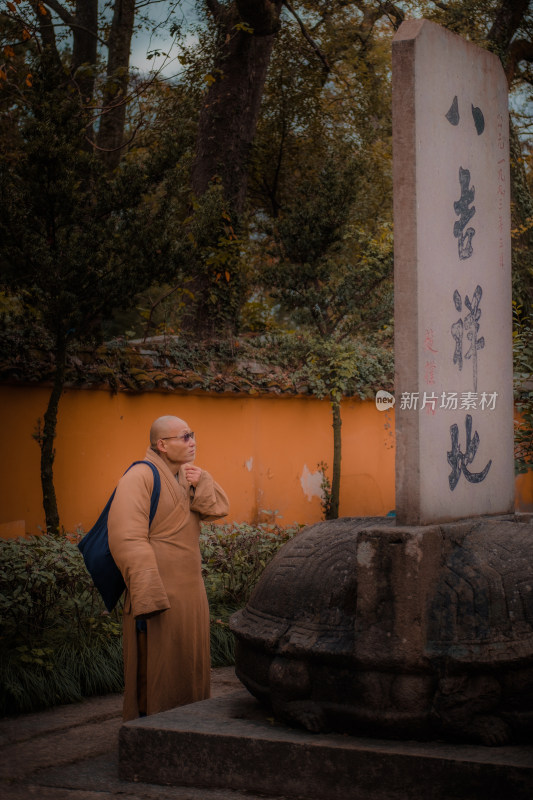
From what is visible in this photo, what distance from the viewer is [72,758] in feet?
13.1

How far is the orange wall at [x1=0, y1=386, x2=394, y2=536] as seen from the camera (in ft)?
26.1

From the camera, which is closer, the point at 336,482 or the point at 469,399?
the point at 469,399

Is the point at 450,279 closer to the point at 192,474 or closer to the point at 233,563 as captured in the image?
the point at 192,474

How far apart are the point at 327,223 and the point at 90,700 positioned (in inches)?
297

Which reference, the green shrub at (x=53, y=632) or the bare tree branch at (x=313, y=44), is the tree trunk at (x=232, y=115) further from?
the green shrub at (x=53, y=632)

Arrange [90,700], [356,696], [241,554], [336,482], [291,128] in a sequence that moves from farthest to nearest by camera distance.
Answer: [291,128]
[336,482]
[241,554]
[90,700]
[356,696]

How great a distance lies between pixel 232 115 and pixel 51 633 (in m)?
8.55

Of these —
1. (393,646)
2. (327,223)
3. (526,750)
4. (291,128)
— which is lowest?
(526,750)

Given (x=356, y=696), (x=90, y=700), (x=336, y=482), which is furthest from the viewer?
(x=336, y=482)

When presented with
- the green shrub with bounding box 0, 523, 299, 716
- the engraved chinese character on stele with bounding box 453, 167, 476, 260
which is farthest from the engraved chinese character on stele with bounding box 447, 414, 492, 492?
the green shrub with bounding box 0, 523, 299, 716

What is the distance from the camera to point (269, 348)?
11156 millimetres

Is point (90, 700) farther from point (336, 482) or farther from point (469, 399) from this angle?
point (336, 482)

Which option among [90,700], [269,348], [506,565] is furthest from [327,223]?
[506,565]

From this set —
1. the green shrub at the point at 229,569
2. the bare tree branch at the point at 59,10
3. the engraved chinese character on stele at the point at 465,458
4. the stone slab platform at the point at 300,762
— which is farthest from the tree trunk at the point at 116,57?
the stone slab platform at the point at 300,762
